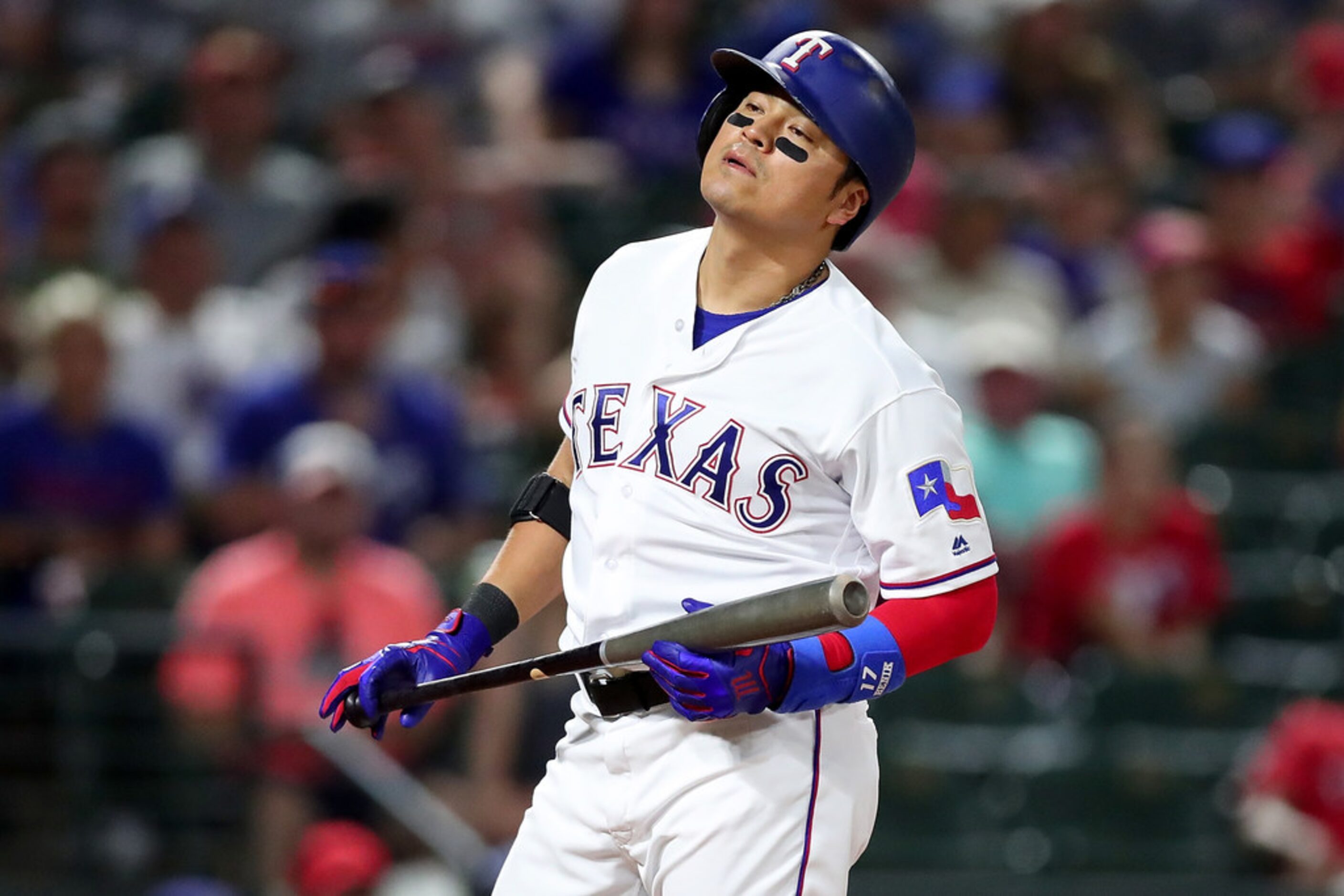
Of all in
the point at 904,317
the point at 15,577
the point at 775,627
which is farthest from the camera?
the point at 904,317

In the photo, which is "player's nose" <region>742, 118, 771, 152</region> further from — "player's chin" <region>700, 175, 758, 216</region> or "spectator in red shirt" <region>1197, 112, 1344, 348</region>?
"spectator in red shirt" <region>1197, 112, 1344, 348</region>

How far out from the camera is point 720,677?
8.63 feet

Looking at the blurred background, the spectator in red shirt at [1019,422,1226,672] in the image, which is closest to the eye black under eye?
the blurred background

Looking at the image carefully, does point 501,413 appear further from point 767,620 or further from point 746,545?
point 767,620

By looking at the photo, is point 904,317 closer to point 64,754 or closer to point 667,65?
point 667,65

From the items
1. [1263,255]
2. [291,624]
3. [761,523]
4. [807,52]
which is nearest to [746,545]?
[761,523]

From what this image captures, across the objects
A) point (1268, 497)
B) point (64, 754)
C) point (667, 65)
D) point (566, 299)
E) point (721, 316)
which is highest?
point (721, 316)

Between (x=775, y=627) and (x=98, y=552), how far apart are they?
381 cm

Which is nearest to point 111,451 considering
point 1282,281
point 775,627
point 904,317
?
point 904,317

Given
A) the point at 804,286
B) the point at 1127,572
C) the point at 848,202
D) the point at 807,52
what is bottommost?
the point at 1127,572

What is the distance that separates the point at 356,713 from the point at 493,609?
294 mm

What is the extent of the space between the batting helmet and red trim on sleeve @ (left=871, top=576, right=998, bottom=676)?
576 mm

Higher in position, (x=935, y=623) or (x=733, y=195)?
(x=733, y=195)

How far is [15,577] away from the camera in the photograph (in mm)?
5797
